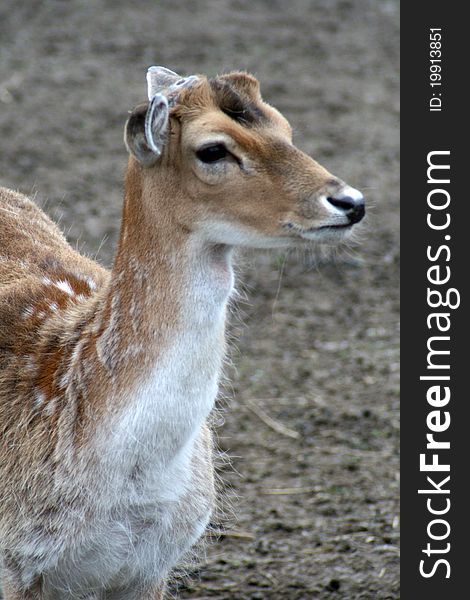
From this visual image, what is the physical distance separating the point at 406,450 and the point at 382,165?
15.7ft

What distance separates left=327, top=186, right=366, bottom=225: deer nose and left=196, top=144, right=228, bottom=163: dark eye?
1.18 feet

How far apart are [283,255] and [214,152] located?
111cm

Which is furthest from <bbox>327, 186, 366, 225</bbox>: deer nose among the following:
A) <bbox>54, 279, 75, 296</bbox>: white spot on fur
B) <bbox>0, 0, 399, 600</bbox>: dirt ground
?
<bbox>54, 279, 75, 296</bbox>: white spot on fur

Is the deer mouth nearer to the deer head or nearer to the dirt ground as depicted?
the deer head

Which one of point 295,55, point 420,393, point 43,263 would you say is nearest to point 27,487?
point 43,263

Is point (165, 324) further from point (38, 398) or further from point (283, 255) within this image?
point (283, 255)

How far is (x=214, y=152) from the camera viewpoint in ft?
12.6

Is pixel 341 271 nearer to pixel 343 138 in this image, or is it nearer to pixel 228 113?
pixel 343 138

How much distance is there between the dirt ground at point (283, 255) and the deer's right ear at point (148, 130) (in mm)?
631

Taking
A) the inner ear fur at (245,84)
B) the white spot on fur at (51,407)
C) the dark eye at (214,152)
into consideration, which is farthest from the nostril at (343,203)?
the white spot on fur at (51,407)

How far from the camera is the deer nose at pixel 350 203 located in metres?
3.71

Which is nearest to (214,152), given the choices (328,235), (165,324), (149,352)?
(328,235)

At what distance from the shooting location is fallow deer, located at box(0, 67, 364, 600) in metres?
3.82

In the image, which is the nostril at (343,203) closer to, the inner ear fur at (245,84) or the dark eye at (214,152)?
the dark eye at (214,152)
